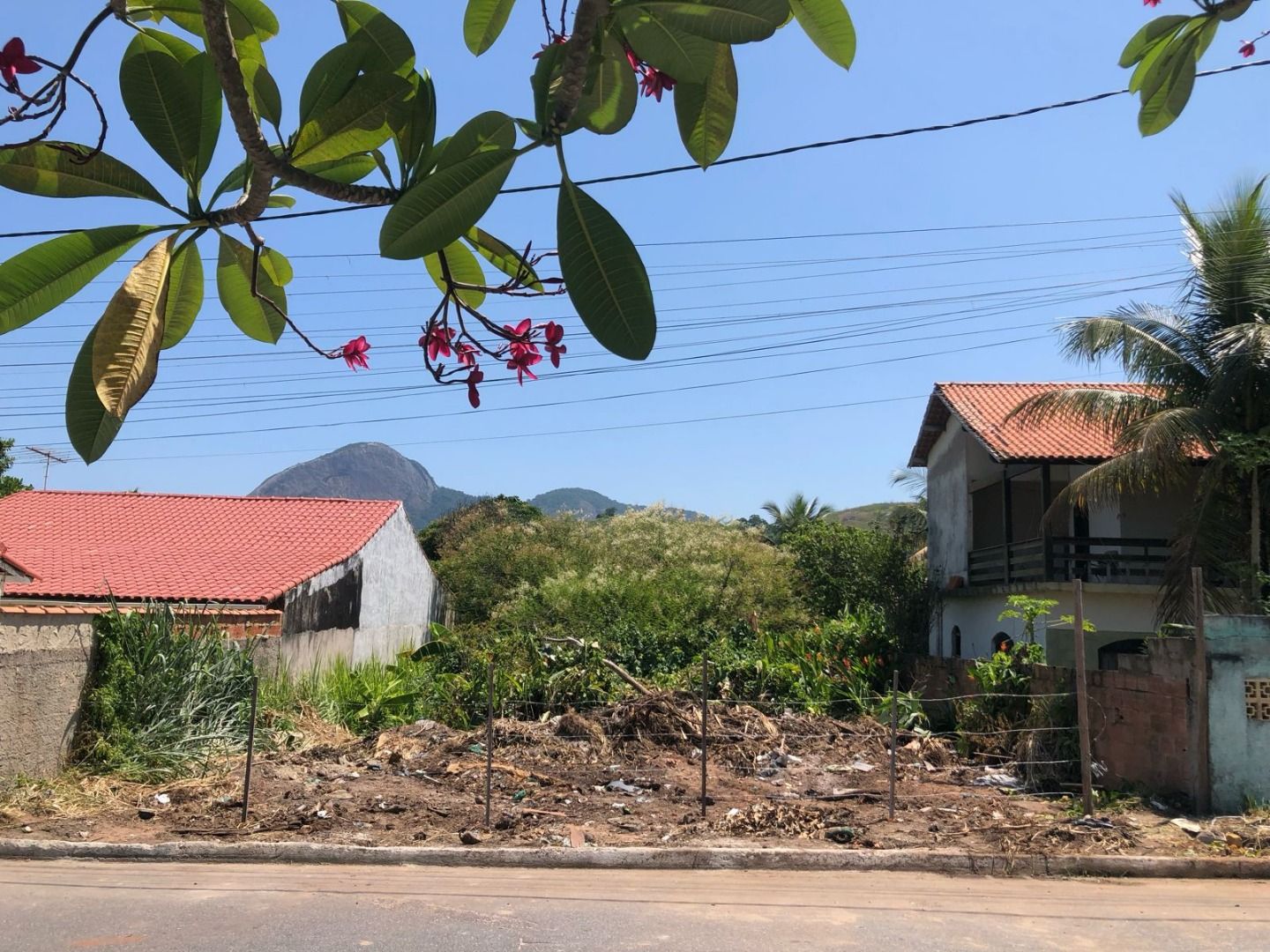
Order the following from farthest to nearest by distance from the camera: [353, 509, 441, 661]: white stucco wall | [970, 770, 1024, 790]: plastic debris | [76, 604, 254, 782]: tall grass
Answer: [353, 509, 441, 661]: white stucco wall < [76, 604, 254, 782]: tall grass < [970, 770, 1024, 790]: plastic debris

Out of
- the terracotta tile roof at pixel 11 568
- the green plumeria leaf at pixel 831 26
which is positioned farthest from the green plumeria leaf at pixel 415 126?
the terracotta tile roof at pixel 11 568

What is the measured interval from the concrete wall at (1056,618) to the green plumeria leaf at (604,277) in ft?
38.9

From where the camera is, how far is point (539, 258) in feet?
4.87

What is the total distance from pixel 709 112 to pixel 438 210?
1.57 feet

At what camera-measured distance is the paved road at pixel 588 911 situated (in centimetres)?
609

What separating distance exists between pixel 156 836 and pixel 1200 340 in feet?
45.7

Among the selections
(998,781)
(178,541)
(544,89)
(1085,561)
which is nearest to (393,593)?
(178,541)

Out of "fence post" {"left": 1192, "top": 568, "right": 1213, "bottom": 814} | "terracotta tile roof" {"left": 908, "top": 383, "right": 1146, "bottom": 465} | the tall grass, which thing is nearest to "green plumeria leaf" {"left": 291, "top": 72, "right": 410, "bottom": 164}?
"fence post" {"left": 1192, "top": 568, "right": 1213, "bottom": 814}

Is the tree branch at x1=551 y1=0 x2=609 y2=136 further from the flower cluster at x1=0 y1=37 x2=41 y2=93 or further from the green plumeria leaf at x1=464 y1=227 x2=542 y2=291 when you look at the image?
the flower cluster at x1=0 y1=37 x2=41 y2=93

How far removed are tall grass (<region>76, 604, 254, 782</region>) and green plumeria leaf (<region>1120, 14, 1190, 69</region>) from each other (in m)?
10.7

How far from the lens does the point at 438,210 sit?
1156 mm

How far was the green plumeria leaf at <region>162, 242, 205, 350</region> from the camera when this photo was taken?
1.48m

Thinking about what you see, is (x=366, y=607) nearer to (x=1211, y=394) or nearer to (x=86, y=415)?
(x=1211, y=394)

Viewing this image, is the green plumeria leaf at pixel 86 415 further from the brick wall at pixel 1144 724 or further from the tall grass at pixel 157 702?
the tall grass at pixel 157 702
